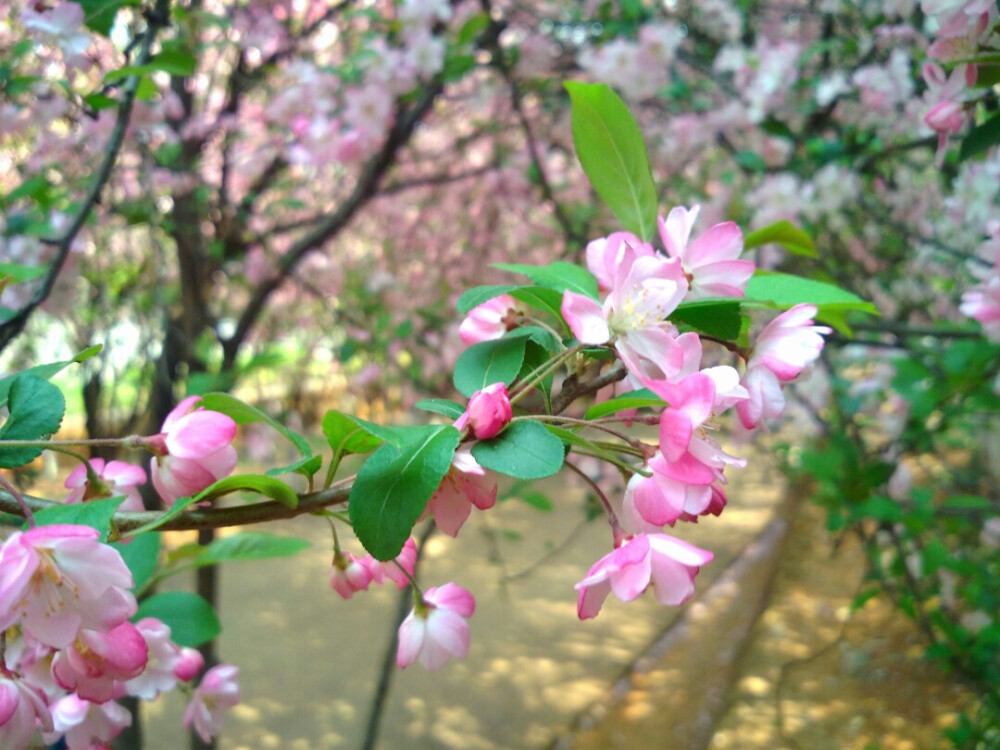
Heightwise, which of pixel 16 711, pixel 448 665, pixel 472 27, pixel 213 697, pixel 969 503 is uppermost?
pixel 472 27

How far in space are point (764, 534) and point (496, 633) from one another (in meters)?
1.55

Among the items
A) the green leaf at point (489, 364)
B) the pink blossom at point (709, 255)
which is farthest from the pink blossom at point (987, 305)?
the green leaf at point (489, 364)

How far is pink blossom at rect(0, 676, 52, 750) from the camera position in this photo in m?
0.33

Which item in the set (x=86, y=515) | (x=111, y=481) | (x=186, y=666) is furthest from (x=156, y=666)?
(x=86, y=515)

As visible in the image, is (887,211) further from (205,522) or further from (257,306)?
(205,522)

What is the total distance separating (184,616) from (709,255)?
469 mm

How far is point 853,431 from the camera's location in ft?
5.07

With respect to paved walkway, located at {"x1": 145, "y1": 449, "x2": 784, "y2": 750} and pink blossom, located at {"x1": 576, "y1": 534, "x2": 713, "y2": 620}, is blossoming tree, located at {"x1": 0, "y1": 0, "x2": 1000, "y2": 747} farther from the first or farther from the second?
paved walkway, located at {"x1": 145, "y1": 449, "x2": 784, "y2": 750}

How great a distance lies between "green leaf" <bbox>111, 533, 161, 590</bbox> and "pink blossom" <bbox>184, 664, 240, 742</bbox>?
4.7 inches

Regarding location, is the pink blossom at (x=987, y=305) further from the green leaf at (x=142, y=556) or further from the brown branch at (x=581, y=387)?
the green leaf at (x=142, y=556)

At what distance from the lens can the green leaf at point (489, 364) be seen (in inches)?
13.3

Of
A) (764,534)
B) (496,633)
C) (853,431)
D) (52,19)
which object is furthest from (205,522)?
(764,534)

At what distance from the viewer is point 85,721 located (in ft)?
1.40

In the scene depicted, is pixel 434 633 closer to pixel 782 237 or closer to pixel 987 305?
pixel 782 237
